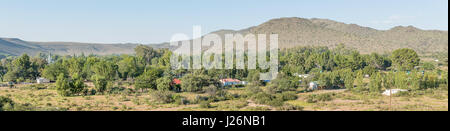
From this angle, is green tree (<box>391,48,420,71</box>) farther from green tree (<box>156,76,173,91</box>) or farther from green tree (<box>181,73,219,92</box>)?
green tree (<box>156,76,173,91</box>)

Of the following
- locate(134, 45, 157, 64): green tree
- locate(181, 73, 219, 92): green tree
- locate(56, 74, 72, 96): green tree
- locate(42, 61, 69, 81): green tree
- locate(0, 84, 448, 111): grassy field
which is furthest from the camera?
locate(134, 45, 157, 64): green tree

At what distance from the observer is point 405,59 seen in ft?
207

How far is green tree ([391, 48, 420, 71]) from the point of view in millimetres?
61844

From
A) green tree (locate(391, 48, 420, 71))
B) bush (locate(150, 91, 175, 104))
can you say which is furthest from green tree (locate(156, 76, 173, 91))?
green tree (locate(391, 48, 420, 71))

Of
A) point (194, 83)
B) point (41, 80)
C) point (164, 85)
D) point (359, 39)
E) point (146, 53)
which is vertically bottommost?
point (41, 80)

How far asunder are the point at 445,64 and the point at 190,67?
65.9 meters

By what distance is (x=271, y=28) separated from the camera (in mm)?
173250

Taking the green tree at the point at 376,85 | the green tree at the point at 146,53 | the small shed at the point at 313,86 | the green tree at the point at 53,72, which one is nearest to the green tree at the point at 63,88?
the green tree at the point at 53,72

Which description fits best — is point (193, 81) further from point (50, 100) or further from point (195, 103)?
point (50, 100)

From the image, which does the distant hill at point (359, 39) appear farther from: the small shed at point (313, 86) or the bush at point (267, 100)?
the bush at point (267, 100)

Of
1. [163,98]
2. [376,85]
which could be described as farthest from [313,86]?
[163,98]

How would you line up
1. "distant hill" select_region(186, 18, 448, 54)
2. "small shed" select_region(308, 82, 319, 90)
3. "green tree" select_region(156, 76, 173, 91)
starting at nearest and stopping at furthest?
"green tree" select_region(156, 76, 173, 91) < "small shed" select_region(308, 82, 319, 90) < "distant hill" select_region(186, 18, 448, 54)

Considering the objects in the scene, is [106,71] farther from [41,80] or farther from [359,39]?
[359,39]
